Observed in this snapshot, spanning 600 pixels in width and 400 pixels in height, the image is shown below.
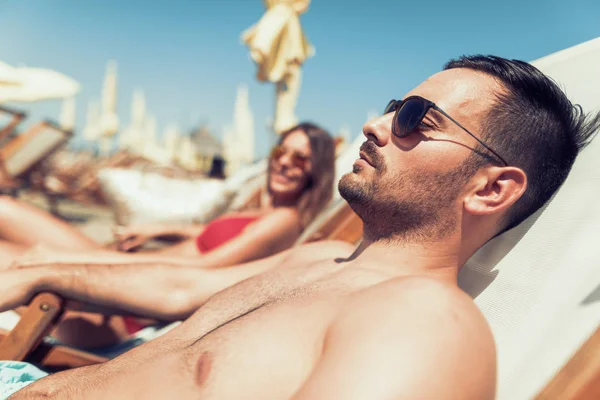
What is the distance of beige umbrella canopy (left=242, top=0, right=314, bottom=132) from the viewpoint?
5.96 metres

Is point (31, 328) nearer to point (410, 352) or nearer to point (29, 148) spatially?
point (410, 352)

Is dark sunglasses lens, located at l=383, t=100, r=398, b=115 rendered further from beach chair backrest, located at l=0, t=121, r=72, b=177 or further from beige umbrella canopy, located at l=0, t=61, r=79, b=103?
beach chair backrest, located at l=0, t=121, r=72, b=177

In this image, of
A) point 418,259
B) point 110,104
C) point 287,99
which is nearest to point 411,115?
point 418,259

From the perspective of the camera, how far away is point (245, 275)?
168 cm

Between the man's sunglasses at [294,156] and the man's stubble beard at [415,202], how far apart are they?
155cm

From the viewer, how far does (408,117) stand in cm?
131

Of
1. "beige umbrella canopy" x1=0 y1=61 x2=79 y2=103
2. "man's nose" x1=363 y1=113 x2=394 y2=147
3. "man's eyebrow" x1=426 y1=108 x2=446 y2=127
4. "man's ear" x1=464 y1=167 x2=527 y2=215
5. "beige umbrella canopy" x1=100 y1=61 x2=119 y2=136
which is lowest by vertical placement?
"beige umbrella canopy" x1=100 y1=61 x2=119 y2=136

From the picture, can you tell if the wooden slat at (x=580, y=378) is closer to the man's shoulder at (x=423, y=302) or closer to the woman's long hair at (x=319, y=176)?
the man's shoulder at (x=423, y=302)

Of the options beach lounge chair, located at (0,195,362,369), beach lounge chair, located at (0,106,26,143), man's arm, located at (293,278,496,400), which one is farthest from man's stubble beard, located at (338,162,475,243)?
beach lounge chair, located at (0,106,26,143)

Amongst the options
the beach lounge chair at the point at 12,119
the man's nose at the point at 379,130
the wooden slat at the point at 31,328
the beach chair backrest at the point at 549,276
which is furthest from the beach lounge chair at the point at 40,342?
the beach lounge chair at the point at 12,119

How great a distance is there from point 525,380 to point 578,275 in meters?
0.31

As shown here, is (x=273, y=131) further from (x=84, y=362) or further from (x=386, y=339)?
(x=386, y=339)

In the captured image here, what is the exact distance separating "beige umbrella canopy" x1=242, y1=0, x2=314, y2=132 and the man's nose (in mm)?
4839

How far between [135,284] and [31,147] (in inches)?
244
